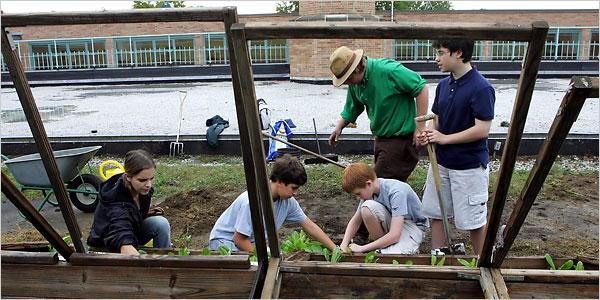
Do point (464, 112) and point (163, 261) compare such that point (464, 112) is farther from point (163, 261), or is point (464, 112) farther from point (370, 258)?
point (163, 261)

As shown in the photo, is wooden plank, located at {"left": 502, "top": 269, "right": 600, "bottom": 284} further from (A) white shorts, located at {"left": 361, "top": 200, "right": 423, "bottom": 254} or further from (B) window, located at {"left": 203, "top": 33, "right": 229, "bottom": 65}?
(B) window, located at {"left": 203, "top": 33, "right": 229, "bottom": 65}

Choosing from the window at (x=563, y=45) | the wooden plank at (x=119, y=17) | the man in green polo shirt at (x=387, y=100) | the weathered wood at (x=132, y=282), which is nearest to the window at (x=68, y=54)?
the window at (x=563, y=45)

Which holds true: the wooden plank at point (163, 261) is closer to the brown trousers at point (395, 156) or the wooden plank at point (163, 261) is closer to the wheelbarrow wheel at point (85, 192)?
the brown trousers at point (395, 156)

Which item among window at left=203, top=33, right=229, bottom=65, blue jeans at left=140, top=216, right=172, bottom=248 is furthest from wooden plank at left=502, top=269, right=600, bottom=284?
window at left=203, top=33, right=229, bottom=65

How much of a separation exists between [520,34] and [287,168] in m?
1.73

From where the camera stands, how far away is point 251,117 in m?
2.03

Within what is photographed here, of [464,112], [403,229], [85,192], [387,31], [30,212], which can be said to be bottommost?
[85,192]

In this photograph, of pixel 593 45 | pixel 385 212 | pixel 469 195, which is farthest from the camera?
pixel 593 45

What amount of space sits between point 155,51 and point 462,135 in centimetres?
2447

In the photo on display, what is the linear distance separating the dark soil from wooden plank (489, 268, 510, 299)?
2.23m

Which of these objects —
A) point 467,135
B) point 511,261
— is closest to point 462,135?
point 467,135

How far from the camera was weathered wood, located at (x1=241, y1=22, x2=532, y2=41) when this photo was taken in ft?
5.46

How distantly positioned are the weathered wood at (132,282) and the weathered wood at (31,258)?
3cm

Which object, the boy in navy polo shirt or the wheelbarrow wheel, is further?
the wheelbarrow wheel
